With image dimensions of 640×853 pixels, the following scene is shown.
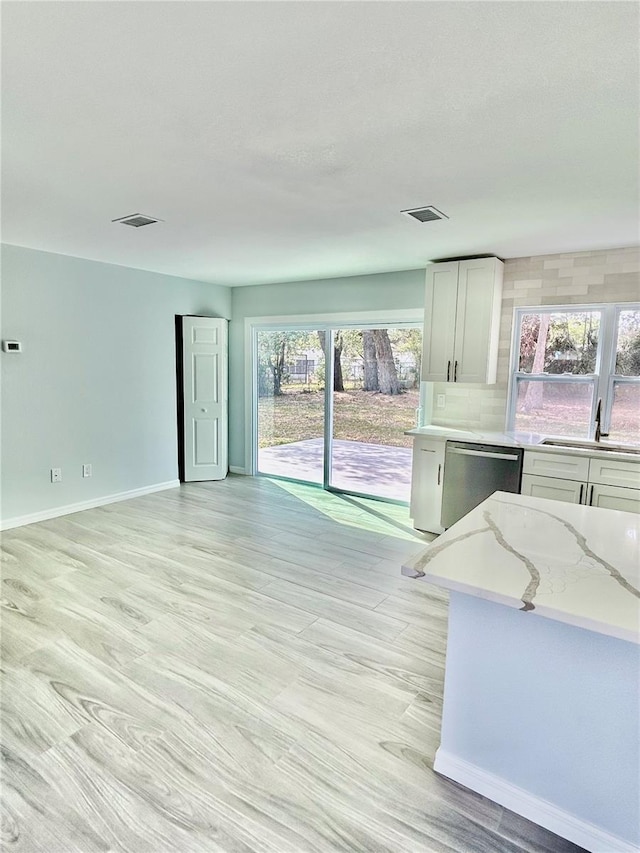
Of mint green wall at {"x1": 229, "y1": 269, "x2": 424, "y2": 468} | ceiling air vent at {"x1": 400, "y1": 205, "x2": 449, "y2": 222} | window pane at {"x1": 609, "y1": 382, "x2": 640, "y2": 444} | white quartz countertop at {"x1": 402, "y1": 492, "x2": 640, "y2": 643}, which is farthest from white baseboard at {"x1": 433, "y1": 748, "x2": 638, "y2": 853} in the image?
mint green wall at {"x1": 229, "y1": 269, "x2": 424, "y2": 468}

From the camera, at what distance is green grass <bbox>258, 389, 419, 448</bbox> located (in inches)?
202

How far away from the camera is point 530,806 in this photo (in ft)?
5.27

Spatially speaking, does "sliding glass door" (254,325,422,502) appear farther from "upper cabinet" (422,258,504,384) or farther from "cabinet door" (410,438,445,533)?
"cabinet door" (410,438,445,533)

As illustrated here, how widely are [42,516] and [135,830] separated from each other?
11.6ft

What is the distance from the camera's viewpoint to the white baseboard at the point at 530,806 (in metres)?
1.48

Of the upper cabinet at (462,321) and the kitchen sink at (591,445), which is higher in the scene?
the upper cabinet at (462,321)

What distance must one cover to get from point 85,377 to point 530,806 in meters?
4.67

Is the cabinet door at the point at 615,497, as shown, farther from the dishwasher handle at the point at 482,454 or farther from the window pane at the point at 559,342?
the window pane at the point at 559,342

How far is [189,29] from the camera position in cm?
134

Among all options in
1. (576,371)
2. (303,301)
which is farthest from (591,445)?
(303,301)

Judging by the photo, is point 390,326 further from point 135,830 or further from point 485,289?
point 135,830

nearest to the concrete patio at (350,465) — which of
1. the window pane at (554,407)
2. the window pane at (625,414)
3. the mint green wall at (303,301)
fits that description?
the mint green wall at (303,301)

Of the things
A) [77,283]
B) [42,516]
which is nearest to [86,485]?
[42,516]

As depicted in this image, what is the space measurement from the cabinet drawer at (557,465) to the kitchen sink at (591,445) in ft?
0.43
